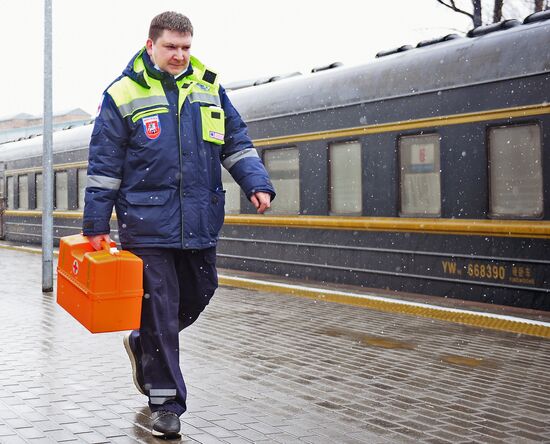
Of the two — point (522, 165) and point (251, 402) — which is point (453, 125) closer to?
point (522, 165)

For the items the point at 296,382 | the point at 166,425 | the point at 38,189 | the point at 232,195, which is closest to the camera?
the point at 166,425

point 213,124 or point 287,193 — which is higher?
point 213,124

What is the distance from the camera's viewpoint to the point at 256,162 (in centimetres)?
503

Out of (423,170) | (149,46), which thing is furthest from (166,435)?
(423,170)

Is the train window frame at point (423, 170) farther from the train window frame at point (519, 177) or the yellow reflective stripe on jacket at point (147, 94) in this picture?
the yellow reflective stripe on jacket at point (147, 94)

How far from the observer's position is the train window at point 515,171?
350 inches

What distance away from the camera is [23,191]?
23.9 m

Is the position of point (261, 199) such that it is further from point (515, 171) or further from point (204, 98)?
point (515, 171)

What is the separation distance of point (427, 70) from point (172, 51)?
19.9 feet

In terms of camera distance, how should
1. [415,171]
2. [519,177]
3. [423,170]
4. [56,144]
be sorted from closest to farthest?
[519,177] → [423,170] → [415,171] → [56,144]

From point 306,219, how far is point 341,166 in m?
1.04

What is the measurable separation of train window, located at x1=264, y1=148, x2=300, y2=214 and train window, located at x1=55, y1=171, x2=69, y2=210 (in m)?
8.91

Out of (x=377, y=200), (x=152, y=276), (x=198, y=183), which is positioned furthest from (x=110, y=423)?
(x=377, y=200)

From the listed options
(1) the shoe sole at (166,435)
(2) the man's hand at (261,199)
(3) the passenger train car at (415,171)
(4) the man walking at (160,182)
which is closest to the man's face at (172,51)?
(4) the man walking at (160,182)
